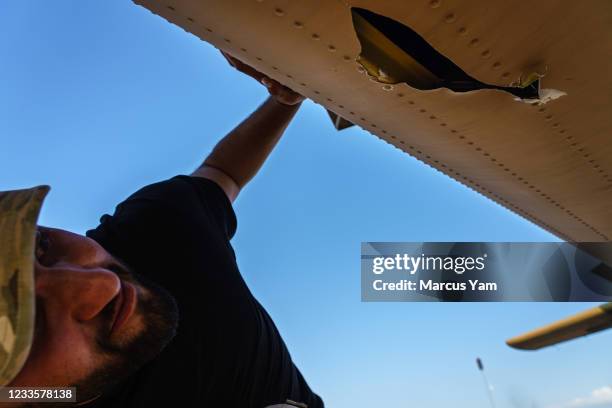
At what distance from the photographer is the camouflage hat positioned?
1229mm

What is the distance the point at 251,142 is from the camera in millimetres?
2875

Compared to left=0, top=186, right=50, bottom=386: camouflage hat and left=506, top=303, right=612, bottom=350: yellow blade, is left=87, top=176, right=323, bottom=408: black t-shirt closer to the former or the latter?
left=0, top=186, right=50, bottom=386: camouflage hat

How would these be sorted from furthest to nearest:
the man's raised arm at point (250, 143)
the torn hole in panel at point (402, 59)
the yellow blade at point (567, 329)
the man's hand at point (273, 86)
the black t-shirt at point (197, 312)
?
1. the yellow blade at point (567, 329)
2. the man's raised arm at point (250, 143)
3. the man's hand at point (273, 86)
4. the black t-shirt at point (197, 312)
5. the torn hole in panel at point (402, 59)

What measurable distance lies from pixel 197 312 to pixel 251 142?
1.30m

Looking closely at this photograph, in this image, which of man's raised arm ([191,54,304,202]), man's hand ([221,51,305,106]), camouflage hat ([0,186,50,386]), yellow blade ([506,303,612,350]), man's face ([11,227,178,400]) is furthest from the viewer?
yellow blade ([506,303,612,350])

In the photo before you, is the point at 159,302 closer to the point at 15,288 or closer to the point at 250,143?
the point at 15,288

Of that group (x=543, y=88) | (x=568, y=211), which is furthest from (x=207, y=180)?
(x=568, y=211)

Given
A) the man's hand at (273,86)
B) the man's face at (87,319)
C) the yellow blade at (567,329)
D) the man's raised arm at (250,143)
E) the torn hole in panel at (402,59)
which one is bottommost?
the man's face at (87,319)

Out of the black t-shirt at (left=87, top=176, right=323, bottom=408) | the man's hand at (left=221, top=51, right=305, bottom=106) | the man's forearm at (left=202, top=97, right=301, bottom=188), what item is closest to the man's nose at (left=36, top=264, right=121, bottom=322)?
the black t-shirt at (left=87, top=176, right=323, bottom=408)

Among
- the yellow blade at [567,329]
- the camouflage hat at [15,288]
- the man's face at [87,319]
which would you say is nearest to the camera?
the camouflage hat at [15,288]

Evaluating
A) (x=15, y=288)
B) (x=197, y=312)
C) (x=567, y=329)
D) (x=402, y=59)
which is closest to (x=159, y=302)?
(x=197, y=312)

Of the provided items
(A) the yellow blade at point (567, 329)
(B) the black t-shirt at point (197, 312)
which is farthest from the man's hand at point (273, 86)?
(A) the yellow blade at point (567, 329)

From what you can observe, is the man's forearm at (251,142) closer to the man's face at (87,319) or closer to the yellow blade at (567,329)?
the man's face at (87,319)

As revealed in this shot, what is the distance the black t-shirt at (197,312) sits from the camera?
5.98 feet
